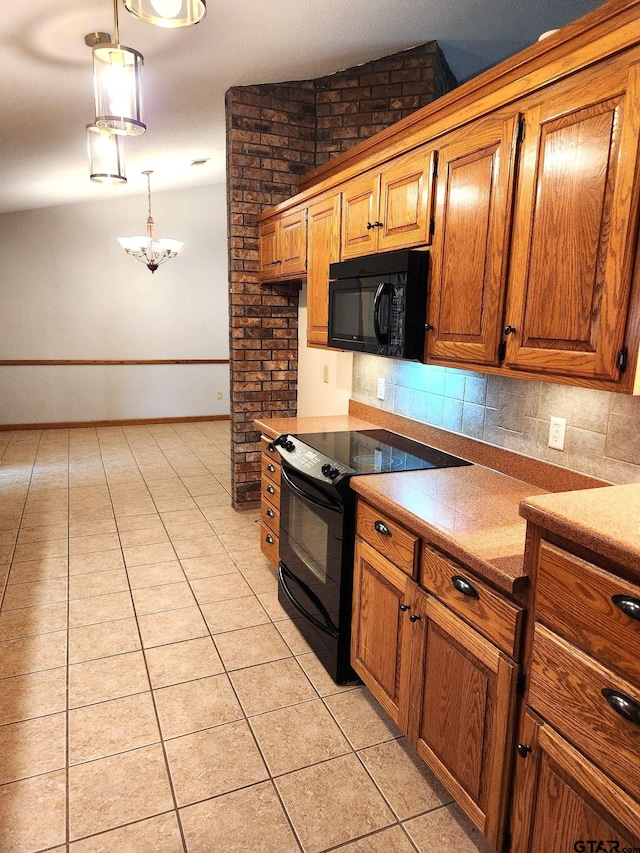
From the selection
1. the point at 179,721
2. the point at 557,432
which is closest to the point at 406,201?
the point at 557,432

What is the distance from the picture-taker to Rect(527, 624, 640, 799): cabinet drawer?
1.00 metres

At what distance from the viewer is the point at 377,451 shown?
2373mm

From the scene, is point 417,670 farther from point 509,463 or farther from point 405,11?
point 405,11

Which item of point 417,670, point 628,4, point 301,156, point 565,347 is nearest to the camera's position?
point 628,4

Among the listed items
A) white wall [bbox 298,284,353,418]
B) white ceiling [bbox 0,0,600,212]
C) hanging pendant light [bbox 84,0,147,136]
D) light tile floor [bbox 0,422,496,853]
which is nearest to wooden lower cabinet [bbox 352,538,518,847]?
light tile floor [bbox 0,422,496,853]

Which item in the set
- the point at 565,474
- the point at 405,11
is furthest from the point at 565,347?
the point at 405,11

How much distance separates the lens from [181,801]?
5.53 ft

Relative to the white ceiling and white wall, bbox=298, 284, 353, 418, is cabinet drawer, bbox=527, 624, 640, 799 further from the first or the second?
the white ceiling

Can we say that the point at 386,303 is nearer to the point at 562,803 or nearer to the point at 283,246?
the point at 283,246

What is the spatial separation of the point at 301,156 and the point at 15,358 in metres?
4.69

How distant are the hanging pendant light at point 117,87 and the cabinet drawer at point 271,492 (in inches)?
69.0

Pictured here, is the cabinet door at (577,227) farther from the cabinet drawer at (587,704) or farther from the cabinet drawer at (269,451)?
the cabinet drawer at (269,451)

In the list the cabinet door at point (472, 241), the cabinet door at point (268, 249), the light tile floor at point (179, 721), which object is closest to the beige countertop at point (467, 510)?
the cabinet door at point (472, 241)

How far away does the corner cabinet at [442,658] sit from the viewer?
134cm
